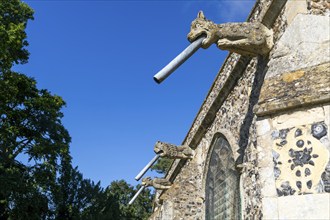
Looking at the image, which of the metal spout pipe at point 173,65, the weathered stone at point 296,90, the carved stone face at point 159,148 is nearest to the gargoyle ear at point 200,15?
the metal spout pipe at point 173,65

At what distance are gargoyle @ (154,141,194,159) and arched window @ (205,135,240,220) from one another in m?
1.71

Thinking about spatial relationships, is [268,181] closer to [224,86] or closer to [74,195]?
[224,86]

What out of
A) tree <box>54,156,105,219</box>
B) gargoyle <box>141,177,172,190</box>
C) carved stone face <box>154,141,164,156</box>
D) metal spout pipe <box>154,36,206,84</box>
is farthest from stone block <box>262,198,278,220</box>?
tree <box>54,156,105,219</box>

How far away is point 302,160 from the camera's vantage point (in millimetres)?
3350

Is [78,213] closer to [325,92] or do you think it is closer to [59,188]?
[59,188]

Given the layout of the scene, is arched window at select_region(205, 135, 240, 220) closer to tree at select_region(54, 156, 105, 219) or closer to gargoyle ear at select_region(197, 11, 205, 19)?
gargoyle ear at select_region(197, 11, 205, 19)

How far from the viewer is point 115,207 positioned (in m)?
15.2

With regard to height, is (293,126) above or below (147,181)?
below

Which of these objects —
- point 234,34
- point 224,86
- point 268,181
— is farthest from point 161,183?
point 268,181

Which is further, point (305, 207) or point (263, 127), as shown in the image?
point (263, 127)

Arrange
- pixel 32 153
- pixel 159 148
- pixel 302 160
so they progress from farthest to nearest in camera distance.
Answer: pixel 32 153, pixel 159 148, pixel 302 160

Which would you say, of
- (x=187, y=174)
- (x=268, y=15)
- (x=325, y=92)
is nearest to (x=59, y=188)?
(x=187, y=174)

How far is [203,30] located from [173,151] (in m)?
6.22

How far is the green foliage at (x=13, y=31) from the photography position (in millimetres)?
12008
